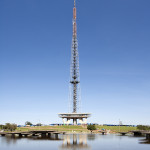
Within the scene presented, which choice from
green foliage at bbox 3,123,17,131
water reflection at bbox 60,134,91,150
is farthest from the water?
green foliage at bbox 3,123,17,131

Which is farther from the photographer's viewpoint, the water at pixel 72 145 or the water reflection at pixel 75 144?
the water reflection at pixel 75 144

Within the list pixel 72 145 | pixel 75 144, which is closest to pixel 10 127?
pixel 75 144

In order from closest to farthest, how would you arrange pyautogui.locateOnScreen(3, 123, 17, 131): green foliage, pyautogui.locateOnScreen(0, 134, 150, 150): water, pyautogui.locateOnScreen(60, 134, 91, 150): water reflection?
pyautogui.locateOnScreen(0, 134, 150, 150): water → pyautogui.locateOnScreen(60, 134, 91, 150): water reflection → pyautogui.locateOnScreen(3, 123, 17, 131): green foliage

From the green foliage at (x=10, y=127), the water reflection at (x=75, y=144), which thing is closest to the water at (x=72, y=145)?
the water reflection at (x=75, y=144)

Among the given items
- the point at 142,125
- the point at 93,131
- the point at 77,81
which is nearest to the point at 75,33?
the point at 77,81

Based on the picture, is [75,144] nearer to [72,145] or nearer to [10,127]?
[72,145]

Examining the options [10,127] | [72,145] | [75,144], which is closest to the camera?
[72,145]

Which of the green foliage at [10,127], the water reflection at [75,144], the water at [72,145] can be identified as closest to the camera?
the water at [72,145]

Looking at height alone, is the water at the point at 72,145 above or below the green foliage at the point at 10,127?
below

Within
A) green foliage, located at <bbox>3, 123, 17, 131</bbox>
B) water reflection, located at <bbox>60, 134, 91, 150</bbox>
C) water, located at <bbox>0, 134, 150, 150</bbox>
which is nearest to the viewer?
water, located at <bbox>0, 134, 150, 150</bbox>

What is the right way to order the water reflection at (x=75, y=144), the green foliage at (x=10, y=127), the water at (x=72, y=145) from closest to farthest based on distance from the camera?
1. the water at (x=72, y=145)
2. the water reflection at (x=75, y=144)
3. the green foliage at (x=10, y=127)

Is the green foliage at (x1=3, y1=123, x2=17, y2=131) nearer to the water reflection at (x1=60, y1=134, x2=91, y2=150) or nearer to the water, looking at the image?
the water

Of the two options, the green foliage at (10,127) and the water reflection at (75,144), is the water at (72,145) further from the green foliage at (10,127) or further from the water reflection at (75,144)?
the green foliage at (10,127)

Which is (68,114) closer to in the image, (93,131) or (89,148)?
(93,131)
